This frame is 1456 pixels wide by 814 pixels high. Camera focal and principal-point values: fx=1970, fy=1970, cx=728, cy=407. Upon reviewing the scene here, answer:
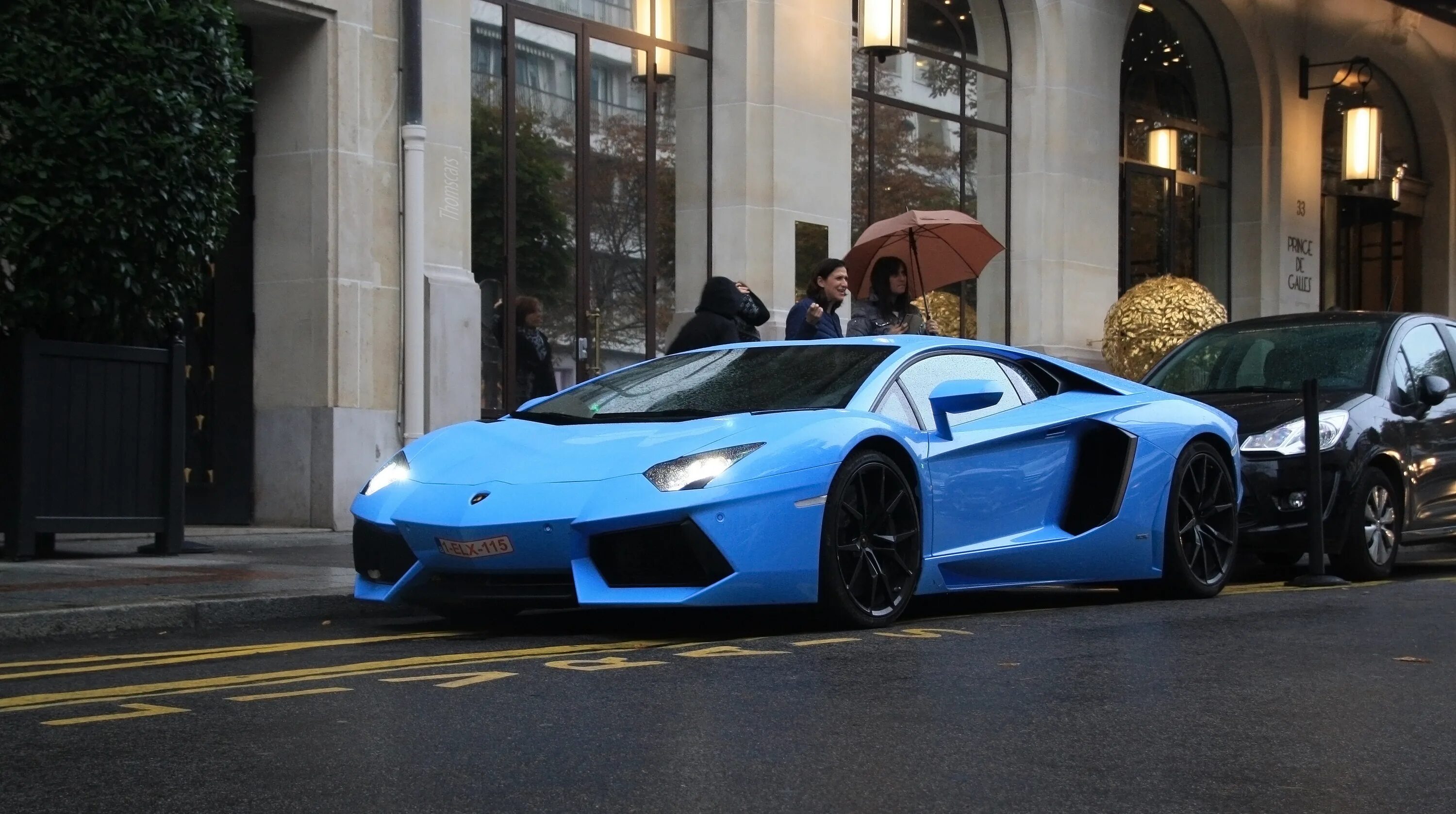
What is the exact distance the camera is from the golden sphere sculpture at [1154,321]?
63.6 ft

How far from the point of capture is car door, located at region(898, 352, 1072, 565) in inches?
309

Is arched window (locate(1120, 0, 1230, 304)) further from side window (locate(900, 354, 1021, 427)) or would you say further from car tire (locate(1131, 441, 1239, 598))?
side window (locate(900, 354, 1021, 427))

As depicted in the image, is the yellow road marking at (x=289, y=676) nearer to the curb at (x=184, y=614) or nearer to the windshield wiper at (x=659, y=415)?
the windshield wiper at (x=659, y=415)

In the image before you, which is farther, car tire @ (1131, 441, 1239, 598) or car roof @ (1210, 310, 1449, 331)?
car roof @ (1210, 310, 1449, 331)

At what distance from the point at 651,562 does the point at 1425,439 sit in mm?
6021

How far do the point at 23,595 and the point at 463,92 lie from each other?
7364 mm

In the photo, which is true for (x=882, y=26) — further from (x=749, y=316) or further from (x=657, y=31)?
(x=749, y=316)

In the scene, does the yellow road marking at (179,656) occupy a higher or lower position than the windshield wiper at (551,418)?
lower

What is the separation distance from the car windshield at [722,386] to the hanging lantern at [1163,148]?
53.9 feet

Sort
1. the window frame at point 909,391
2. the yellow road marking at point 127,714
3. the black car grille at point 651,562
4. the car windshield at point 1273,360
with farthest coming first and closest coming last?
the car windshield at point 1273,360, the window frame at point 909,391, the black car grille at point 651,562, the yellow road marking at point 127,714

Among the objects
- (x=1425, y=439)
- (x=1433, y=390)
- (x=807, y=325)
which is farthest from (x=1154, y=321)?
(x=1433, y=390)

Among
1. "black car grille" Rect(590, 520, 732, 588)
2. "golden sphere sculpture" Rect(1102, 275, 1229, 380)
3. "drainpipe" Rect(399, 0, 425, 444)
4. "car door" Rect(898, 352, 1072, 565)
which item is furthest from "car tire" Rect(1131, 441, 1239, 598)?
"golden sphere sculpture" Rect(1102, 275, 1229, 380)

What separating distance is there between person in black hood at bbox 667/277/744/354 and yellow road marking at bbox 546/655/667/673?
5.27 m

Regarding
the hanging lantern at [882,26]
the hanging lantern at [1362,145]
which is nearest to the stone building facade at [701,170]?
the hanging lantern at [882,26]
